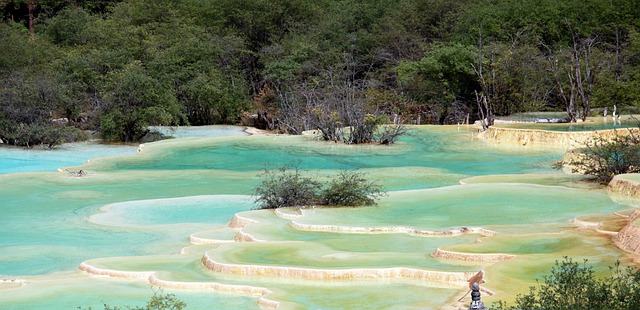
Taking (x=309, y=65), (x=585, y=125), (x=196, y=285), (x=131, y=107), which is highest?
(x=309, y=65)

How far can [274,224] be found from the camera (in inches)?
575

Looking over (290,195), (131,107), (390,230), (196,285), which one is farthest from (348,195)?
(131,107)

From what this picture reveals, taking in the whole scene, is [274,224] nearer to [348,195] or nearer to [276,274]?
[348,195]

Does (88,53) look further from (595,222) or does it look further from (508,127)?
(595,222)

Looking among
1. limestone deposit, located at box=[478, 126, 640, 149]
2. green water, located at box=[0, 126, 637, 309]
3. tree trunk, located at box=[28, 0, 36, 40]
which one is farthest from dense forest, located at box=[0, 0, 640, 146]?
green water, located at box=[0, 126, 637, 309]

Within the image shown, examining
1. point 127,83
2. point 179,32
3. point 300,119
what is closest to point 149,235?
point 127,83

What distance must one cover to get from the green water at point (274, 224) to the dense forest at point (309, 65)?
177 inches

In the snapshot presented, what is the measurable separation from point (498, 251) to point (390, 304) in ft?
7.71

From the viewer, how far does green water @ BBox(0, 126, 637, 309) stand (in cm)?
1057

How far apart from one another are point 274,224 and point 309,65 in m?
23.0

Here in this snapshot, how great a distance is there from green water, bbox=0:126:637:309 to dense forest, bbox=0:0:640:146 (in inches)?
177

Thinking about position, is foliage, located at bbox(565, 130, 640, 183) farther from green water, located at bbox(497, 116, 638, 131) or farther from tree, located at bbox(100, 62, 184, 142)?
tree, located at bbox(100, 62, 184, 142)

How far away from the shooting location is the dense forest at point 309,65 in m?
29.0

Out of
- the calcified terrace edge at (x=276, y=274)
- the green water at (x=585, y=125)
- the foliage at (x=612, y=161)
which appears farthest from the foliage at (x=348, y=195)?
the green water at (x=585, y=125)
